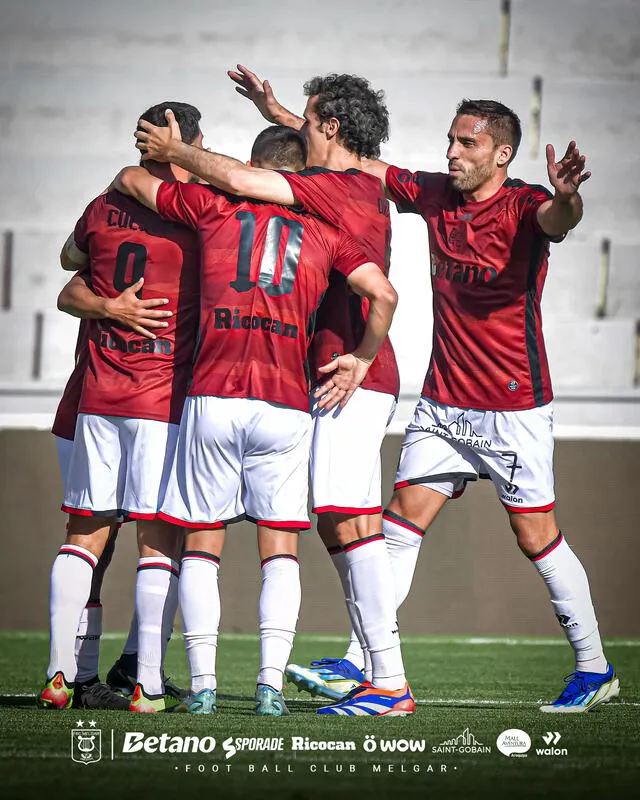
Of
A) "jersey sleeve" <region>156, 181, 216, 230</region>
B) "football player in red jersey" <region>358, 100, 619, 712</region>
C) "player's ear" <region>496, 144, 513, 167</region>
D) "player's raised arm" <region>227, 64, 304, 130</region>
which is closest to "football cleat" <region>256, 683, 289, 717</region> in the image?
"football player in red jersey" <region>358, 100, 619, 712</region>

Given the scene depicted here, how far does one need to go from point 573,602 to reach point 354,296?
1285 millimetres

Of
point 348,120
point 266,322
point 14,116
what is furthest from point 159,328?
point 14,116

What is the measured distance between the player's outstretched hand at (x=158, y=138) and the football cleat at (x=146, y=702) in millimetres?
1653

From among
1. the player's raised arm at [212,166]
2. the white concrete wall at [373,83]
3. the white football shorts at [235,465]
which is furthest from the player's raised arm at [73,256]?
the white concrete wall at [373,83]

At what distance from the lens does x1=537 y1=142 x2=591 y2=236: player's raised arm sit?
3.43m

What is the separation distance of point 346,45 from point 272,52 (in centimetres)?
65

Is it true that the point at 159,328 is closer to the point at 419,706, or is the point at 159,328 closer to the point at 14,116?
the point at 419,706

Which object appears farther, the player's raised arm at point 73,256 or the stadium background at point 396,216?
the stadium background at point 396,216

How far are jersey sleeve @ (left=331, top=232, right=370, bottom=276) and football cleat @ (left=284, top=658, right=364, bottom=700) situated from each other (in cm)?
134

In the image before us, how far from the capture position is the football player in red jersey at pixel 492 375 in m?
3.83

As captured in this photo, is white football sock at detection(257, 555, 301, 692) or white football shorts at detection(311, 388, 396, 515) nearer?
white football sock at detection(257, 555, 301, 692)

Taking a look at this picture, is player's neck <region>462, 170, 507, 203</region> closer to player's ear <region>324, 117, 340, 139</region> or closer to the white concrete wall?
player's ear <region>324, 117, 340, 139</region>

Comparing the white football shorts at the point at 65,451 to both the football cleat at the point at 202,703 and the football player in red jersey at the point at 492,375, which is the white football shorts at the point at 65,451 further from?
the football player in red jersey at the point at 492,375

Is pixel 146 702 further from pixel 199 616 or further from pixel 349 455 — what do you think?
pixel 349 455
